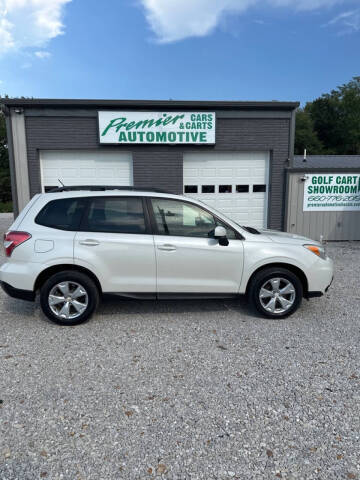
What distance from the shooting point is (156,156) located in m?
10.1

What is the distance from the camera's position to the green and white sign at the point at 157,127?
383 inches

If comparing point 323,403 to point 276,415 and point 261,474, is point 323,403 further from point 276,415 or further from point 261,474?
point 261,474

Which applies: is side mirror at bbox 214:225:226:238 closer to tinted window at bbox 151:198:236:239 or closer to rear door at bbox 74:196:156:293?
tinted window at bbox 151:198:236:239

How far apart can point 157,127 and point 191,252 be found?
6.81 meters

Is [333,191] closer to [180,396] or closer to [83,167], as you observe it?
[83,167]

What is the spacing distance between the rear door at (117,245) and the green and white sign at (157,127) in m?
6.13

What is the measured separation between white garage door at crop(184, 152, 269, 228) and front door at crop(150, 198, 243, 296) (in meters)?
6.11

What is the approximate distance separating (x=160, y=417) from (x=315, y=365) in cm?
172

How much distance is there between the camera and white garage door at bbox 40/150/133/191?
9984mm

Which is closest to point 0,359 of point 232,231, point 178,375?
point 178,375

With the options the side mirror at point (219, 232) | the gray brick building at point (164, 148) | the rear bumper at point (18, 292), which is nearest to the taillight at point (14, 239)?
the rear bumper at point (18, 292)

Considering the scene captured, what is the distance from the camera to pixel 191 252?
4152 mm

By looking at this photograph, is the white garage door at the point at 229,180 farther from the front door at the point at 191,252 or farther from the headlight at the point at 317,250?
the front door at the point at 191,252

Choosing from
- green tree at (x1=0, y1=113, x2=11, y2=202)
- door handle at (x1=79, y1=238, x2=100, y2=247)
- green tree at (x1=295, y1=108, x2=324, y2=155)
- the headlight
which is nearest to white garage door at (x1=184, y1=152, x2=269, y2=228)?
the headlight
